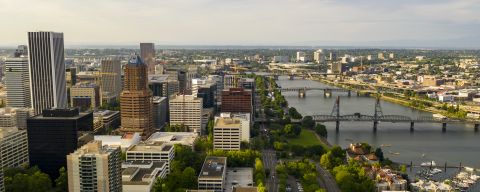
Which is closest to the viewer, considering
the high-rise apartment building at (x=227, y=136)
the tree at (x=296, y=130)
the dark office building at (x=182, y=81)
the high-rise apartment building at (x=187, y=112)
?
the high-rise apartment building at (x=227, y=136)

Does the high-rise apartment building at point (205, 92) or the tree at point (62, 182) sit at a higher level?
the high-rise apartment building at point (205, 92)

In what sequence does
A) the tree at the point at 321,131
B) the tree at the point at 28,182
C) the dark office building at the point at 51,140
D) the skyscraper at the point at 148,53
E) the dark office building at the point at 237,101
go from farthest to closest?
1. the skyscraper at the point at 148,53
2. the dark office building at the point at 237,101
3. the tree at the point at 321,131
4. the dark office building at the point at 51,140
5. the tree at the point at 28,182

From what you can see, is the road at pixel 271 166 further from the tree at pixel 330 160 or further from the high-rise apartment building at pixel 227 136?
the tree at pixel 330 160

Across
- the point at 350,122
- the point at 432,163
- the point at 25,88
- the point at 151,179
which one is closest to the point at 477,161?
the point at 432,163

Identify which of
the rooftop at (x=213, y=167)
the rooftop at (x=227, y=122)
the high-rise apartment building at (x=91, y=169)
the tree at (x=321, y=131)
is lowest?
the tree at (x=321, y=131)

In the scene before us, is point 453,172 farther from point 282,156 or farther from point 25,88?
point 25,88

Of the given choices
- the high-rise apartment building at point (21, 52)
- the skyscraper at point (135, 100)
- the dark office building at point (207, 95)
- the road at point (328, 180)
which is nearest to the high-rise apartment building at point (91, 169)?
the road at point (328, 180)

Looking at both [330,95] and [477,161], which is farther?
[330,95]
